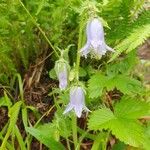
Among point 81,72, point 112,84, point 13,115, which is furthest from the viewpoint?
point 81,72

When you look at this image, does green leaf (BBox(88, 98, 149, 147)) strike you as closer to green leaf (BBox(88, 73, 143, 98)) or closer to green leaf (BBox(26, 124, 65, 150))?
green leaf (BBox(88, 73, 143, 98))

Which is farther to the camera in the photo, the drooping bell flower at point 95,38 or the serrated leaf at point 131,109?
the serrated leaf at point 131,109

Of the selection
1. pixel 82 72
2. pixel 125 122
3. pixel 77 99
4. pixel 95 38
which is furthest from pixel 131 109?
pixel 82 72

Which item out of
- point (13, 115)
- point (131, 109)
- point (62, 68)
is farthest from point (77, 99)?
point (13, 115)

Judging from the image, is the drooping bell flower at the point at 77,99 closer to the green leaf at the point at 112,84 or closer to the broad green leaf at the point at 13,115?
the green leaf at the point at 112,84

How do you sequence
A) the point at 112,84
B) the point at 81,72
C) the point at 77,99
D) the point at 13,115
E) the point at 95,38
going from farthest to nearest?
the point at 81,72
the point at 13,115
the point at 112,84
the point at 77,99
the point at 95,38

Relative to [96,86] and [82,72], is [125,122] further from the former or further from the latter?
[82,72]

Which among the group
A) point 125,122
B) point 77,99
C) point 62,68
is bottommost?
point 125,122

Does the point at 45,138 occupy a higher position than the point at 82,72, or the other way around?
the point at 82,72

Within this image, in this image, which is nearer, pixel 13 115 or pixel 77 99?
pixel 77 99

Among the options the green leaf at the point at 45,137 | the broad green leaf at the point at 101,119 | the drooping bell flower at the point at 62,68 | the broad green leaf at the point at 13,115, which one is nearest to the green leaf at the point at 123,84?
the broad green leaf at the point at 101,119
